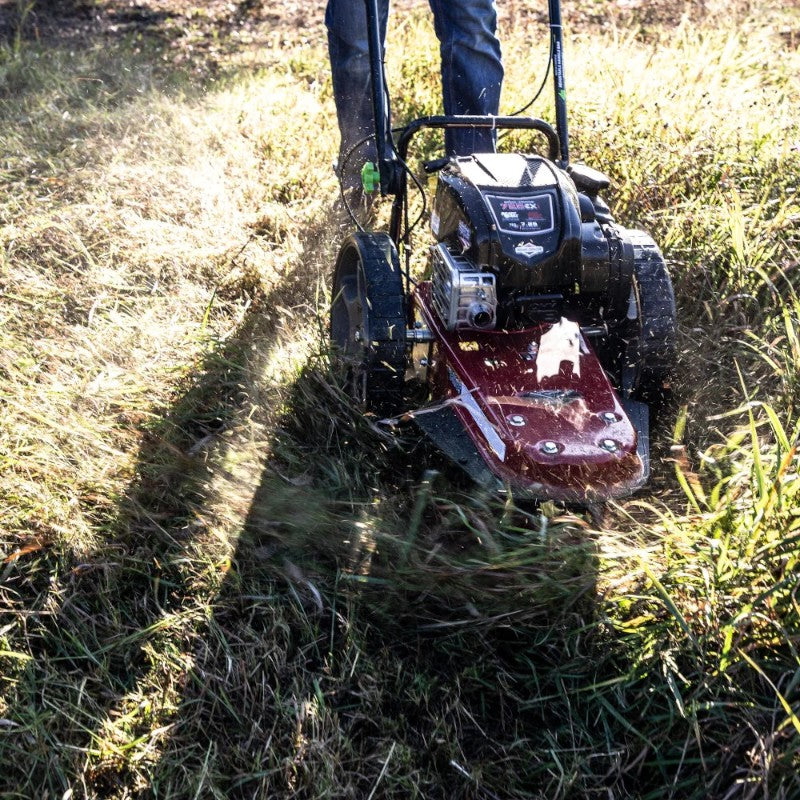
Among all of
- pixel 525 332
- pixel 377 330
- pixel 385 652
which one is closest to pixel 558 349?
pixel 525 332

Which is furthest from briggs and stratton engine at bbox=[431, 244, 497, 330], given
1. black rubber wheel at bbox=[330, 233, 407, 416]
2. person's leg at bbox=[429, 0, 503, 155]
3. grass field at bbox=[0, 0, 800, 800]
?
person's leg at bbox=[429, 0, 503, 155]

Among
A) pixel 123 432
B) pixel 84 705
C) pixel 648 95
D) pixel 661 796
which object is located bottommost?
pixel 661 796

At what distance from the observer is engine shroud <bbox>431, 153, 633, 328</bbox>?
2.41 meters

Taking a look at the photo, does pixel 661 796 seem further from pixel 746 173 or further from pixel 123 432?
pixel 746 173

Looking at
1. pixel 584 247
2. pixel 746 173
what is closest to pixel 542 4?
pixel 746 173

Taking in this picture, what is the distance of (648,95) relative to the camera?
4098 millimetres

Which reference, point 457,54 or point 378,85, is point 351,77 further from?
point 378,85

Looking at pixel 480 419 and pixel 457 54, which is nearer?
pixel 480 419

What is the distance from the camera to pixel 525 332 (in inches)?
101

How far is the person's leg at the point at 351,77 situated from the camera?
12.6 ft

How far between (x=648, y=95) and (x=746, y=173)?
2.48ft

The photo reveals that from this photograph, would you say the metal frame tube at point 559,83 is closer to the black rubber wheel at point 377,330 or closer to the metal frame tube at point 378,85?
the metal frame tube at point 378,85

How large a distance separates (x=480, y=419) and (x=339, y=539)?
0.45 m

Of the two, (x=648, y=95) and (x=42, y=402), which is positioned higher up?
(x=648, y=95)
